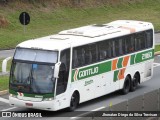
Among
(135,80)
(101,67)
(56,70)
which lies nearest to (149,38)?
(135,80)

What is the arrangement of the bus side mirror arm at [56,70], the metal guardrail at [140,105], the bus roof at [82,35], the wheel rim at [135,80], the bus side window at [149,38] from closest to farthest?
1. the metal guardrail at [140,105]
2. the bus side mirror arm at [56,70]
3. the bus roof at [82,35]
4. the wheel rim at [135,80]
5. the bus side window at [149,38]

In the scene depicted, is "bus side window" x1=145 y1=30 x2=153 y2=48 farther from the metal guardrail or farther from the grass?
the grass

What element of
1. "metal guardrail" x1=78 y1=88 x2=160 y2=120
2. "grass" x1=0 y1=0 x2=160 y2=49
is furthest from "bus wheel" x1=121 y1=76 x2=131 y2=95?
"grass" x1=0 y1=0 x2=160 y2=49

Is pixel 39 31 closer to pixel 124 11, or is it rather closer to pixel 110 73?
pixel 124 11

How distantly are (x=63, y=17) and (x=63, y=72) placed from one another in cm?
3710

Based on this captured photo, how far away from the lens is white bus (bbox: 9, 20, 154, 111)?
21.1 m

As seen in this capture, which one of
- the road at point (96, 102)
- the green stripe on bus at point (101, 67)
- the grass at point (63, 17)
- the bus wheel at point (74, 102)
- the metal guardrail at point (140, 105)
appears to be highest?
the metal guardrail at point (140, 105)

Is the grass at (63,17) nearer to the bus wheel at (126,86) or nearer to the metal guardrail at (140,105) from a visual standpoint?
the bus wheel at (126,86)

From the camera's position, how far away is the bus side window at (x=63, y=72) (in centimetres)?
2133

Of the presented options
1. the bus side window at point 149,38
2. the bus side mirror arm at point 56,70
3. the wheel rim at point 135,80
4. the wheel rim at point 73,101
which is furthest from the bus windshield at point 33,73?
the bus side window at point 149,38

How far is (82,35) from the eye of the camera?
78.7ft

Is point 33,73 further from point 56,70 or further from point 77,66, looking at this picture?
point 77,66

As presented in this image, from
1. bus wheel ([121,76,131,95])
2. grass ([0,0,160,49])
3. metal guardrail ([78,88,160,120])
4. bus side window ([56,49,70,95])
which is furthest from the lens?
grass ([0,0,160,49])

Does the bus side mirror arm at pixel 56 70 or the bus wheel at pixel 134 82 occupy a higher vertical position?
the bus side mirror arm at pixel 56 70
